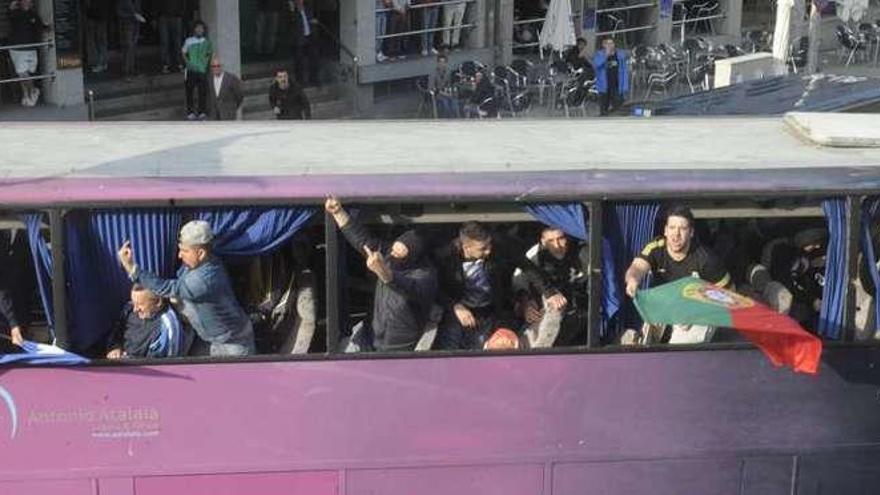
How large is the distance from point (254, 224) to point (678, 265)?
218 cm

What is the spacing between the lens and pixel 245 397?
6375mm

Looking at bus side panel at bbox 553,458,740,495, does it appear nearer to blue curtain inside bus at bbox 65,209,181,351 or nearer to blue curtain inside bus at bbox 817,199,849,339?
blue curtain inside bus at bbox 817,199,849,339

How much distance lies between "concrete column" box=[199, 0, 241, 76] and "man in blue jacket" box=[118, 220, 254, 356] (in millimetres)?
16289

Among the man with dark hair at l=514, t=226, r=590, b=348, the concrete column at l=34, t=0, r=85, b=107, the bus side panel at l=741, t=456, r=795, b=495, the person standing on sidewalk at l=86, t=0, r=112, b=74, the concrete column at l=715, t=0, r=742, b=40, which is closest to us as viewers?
the man with dark hair at l=514, t=226, r=590, b=348

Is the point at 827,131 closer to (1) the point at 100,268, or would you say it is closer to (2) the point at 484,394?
(2) the point at 484,394

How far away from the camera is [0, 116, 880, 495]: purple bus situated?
6.29 metres

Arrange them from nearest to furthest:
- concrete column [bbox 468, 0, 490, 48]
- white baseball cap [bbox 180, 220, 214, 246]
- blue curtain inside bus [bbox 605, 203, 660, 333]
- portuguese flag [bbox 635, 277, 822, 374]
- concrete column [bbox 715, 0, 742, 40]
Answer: portuguese flag [bbox 635, 277, 822, 374] → white baseball cap [bbox 180, 220, 214, 246] → blue curtain inside bus [bbox 605, 203, 660, 333] → concrete column [bbox 468, 0, 490, 48] → concrete column [bbox 715, 0, 742, 40]

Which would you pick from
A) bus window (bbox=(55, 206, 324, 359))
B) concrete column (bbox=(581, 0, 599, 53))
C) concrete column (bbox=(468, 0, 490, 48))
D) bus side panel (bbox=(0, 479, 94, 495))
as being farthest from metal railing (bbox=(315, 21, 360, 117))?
bus side panel (bbox=(0, 479, 94, 495))

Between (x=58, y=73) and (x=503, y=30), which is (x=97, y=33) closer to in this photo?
(x=58, y=73)

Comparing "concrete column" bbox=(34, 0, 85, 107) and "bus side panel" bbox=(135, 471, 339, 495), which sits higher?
"concrete column" bbox=(34, 0, 85, 107)

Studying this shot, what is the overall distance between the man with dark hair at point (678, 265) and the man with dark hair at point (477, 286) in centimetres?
44

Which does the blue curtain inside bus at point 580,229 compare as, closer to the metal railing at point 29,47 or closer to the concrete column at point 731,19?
the metal railing at point 29,47

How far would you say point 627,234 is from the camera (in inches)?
260

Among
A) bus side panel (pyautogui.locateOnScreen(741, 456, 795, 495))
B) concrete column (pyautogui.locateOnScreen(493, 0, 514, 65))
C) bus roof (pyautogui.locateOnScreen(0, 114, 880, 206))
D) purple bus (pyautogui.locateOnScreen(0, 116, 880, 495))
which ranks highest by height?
concrete column (pyautogui.locateOnScreen(493, 0, 514, 65))
